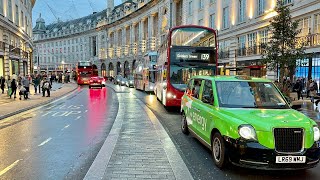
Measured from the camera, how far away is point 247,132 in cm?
561

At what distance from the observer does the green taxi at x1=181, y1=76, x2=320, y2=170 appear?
5504mm

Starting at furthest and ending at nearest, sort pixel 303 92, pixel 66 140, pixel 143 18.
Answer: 1. pixel 143 18
2. pixel 303 92
3. pixel 66 140

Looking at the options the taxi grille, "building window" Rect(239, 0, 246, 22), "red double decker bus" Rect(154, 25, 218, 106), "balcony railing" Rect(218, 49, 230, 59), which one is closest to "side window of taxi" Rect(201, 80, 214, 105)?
the taxi grille

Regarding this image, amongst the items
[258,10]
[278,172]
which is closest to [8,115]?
[278,172]

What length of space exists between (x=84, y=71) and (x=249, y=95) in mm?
48980

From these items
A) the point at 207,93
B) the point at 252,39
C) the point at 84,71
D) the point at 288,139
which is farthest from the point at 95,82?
the point at 288,139

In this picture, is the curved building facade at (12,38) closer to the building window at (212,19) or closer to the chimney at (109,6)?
the building window at (212,19)

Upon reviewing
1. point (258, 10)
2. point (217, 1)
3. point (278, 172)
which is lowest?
point (278, 172)

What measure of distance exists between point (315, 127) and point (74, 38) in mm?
120890

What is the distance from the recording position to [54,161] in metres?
6.77

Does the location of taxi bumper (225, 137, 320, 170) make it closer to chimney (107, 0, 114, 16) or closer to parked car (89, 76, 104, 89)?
parked car (89, 76, 104, 89)

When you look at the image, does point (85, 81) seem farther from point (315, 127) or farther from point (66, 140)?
point (315, 127)

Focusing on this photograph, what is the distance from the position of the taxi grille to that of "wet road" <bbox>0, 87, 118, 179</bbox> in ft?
11.1

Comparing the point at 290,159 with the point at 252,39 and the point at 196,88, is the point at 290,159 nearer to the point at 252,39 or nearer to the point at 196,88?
the point at 196,88
